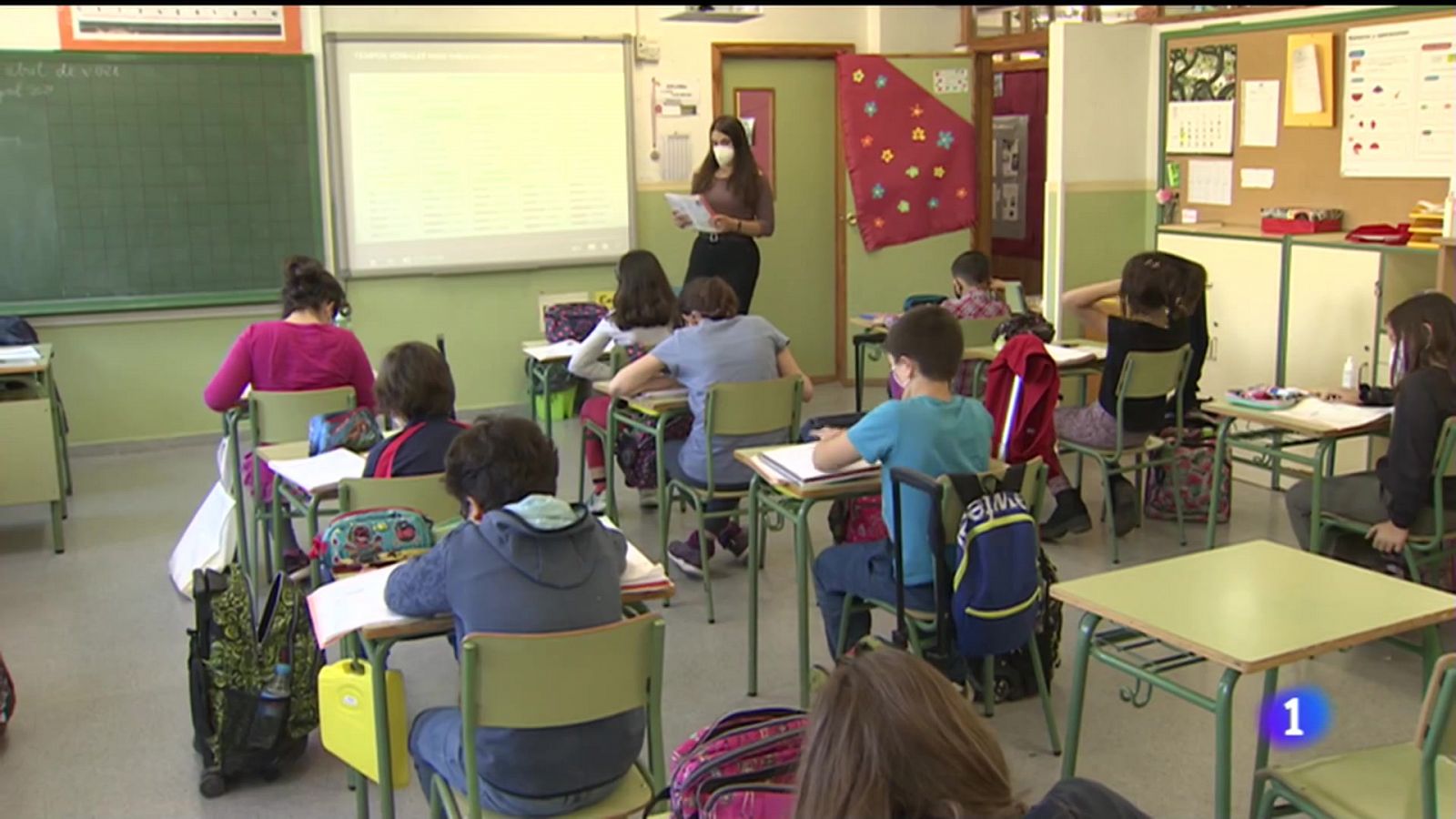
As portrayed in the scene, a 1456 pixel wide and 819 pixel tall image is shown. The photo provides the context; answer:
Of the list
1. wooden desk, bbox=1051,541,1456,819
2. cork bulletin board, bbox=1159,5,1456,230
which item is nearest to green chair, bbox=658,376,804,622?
wooden desk, bbox=1051,541,1456,819

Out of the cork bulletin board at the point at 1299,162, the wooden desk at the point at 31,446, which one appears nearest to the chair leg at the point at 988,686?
the cork bulletin board at the point at 1299,162

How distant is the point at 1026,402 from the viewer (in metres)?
4.85

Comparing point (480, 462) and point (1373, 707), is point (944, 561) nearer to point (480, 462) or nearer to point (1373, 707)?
point (480, 462)

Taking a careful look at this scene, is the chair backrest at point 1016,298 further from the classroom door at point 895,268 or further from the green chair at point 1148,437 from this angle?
the classroom door at point 895,268

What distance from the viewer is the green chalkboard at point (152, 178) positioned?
22.1 feet

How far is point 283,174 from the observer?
23.7ft

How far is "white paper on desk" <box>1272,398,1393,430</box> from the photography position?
4.28 metres

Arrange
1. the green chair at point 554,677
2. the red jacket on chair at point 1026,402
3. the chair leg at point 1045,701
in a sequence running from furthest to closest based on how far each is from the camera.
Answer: the red jacket on chair at point 1026,402 < the chair leg at point 1045,701 < the green chair at point 554,677

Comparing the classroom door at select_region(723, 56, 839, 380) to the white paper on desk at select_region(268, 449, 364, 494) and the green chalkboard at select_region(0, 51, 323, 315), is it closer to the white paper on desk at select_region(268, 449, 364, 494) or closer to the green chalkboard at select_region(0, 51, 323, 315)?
the green chalkboard at select_region(0, 51, 323, 315)

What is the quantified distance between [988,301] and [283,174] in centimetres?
376

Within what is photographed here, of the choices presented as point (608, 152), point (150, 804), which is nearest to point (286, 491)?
point (150, 804)

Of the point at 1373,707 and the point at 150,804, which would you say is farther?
the point at 1373,707

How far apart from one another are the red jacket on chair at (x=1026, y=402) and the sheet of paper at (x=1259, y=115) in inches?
91.6

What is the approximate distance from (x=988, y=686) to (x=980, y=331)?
2.60 m
